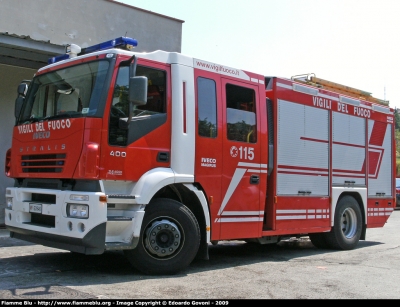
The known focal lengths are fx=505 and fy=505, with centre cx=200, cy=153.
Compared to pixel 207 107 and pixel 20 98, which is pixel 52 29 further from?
pixel 207 107

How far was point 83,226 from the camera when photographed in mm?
6113

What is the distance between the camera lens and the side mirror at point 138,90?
629 cm

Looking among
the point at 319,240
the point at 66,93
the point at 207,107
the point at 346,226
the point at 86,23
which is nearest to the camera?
the point at 66,93

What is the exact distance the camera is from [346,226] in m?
10.4

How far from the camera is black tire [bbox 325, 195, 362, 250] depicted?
9.93 m

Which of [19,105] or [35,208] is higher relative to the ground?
[19,105]

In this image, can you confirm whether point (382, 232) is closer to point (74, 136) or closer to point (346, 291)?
point (346, 291)

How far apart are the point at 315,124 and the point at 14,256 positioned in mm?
5704

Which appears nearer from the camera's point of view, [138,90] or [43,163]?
[138,90]

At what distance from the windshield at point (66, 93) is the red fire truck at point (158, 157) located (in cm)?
2

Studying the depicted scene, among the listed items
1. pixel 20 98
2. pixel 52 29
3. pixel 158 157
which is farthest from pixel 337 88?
pixel 52 29

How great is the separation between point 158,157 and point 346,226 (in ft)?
17.3

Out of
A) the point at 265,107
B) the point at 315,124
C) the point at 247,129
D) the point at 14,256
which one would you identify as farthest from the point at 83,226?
the point at 315,124

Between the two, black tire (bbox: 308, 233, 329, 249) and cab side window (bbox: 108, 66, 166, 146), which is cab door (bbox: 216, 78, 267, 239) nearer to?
cab side window (bbox: 108, 66, 166, 146)
